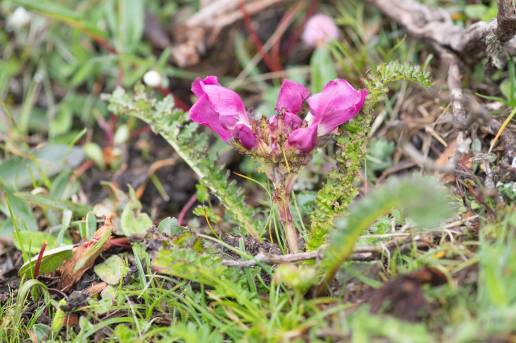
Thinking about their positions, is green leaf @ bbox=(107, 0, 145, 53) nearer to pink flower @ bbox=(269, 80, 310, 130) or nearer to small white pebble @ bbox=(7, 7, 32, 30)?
small white pebble @ bbox=(7, 7, 32, 30)

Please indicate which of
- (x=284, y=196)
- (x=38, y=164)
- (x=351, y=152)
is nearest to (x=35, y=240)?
(x=38, y=164)

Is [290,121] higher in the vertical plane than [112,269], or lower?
higher

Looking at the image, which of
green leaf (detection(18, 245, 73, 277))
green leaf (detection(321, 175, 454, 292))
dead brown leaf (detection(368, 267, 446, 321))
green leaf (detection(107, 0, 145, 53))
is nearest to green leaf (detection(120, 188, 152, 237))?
green leaf (detection(18, 245, 73, 277))

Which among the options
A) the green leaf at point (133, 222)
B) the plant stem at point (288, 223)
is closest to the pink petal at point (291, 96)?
the plant stem at point (288, 223)

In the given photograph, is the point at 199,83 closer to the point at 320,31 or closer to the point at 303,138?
the point at 303,138

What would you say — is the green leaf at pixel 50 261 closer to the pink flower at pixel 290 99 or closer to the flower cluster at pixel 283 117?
the flower cluster at pixel 283 117
